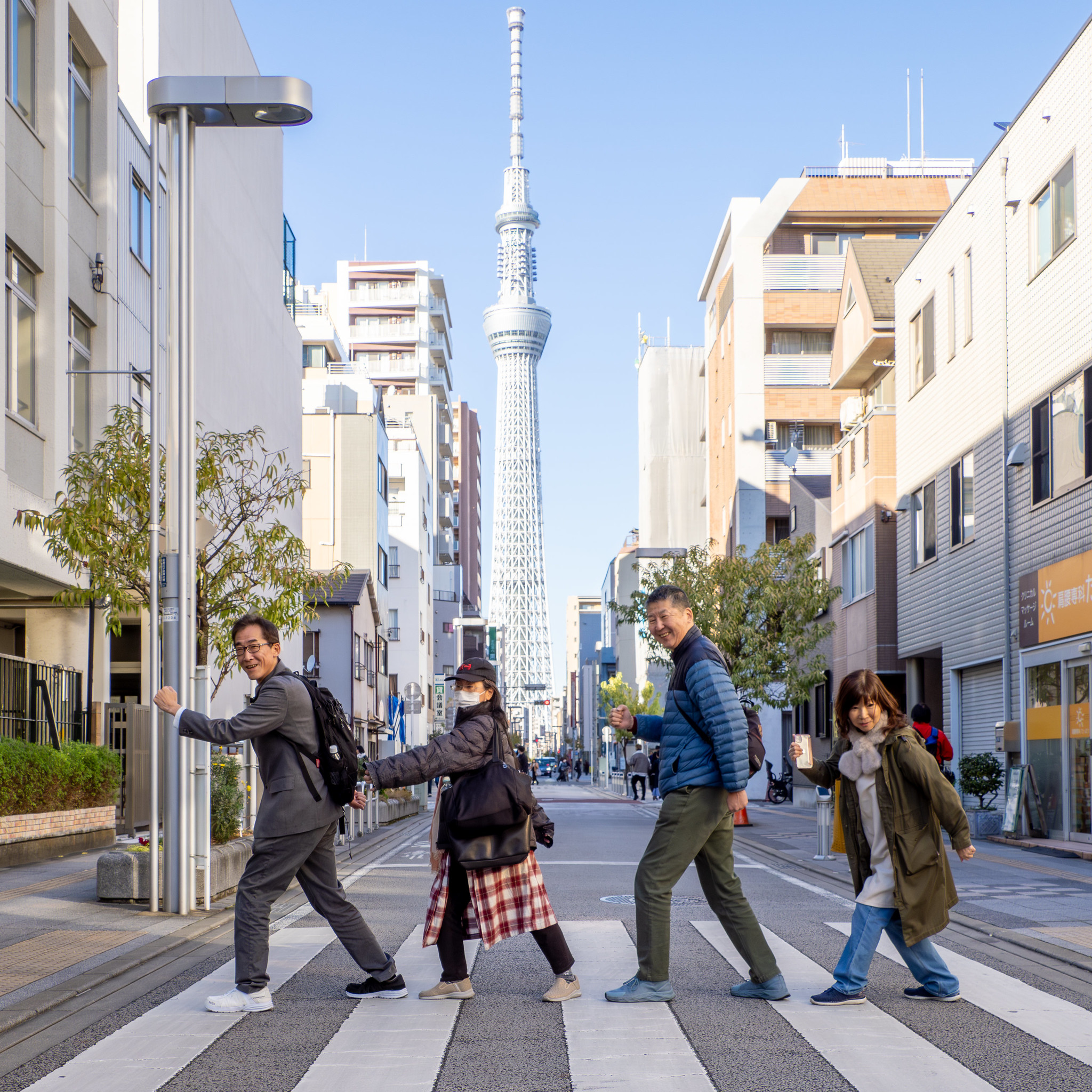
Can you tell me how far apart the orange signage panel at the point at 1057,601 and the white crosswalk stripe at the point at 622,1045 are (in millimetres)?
11820

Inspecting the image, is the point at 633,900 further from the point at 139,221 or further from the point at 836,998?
the point at 139,221

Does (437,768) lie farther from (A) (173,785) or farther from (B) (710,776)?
(A) (173,785)

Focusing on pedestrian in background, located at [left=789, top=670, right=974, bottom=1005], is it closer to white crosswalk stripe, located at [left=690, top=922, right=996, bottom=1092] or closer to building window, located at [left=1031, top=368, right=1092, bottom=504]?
white crosswalk stripe, located at [left=690, top=922, right=996, bottom=1092]

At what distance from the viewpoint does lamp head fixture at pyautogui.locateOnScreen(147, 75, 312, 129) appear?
10.8 metres

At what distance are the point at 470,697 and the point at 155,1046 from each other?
2052 mm

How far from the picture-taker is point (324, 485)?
2248 inches

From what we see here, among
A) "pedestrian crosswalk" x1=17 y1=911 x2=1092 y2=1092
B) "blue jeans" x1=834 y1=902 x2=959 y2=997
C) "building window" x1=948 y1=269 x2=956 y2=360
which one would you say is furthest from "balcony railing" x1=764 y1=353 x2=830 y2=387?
"blue jeans" x1=834 y1=902 x2=959 y2=997

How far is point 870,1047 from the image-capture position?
598cm

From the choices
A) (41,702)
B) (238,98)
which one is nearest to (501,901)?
(238,98)

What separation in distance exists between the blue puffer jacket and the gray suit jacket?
1.57 m

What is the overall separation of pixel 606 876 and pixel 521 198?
174 m

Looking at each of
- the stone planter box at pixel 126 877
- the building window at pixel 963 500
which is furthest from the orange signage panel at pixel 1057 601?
the stone planter box at pixel 126 877

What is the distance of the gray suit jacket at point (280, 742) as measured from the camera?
21.8 feet

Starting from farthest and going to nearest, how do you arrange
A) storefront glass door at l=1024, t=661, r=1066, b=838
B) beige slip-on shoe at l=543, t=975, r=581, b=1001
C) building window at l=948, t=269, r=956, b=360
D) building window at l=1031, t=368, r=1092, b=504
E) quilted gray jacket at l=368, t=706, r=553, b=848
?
1. building window at l=948, t=269, r=956, b=360
2. storefront glass door at l=1024, t=661, r=1066, b=838
3. building window at l=1031, t=368, r=1092, b=504
4. beige slip-on shoe at l=543, t=975, r=581, b=1001
5. quilted gray jacket at l=368, t=706, r=553, b=848
